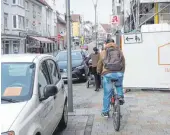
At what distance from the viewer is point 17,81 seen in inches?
198

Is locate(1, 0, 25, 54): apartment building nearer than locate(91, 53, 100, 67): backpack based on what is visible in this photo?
No

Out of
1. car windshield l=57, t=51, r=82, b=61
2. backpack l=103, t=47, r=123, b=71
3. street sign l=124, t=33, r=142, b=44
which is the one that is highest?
street sign l=124, t=33, r=142, b=44

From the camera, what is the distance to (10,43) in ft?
140

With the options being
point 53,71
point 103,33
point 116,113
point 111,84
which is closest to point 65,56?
point 111,84

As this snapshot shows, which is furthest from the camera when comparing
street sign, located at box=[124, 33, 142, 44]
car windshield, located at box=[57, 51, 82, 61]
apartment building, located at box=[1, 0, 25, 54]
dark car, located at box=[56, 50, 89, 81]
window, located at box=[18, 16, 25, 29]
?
window, located at box=[18, 16, 25, 29]

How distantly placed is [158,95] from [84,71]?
598cm

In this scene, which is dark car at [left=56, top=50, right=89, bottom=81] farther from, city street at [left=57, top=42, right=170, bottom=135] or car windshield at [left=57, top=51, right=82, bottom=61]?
city street at [left=57, top=42, right=170, bottom=135]

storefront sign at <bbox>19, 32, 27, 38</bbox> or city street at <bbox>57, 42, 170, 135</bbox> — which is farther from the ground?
storefront sign at <bbox>19, 32, 27, 38</bbox>

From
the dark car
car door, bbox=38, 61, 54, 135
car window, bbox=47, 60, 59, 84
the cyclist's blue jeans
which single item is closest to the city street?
the cyclist's blue jeans

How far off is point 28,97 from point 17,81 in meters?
0.51

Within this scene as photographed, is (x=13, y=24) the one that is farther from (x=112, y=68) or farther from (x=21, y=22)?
(x=112, y=68)

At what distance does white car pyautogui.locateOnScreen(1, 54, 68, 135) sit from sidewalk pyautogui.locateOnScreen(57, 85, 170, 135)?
995 mm

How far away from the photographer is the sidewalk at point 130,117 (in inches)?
262

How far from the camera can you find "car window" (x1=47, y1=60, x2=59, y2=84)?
20.5 ft
